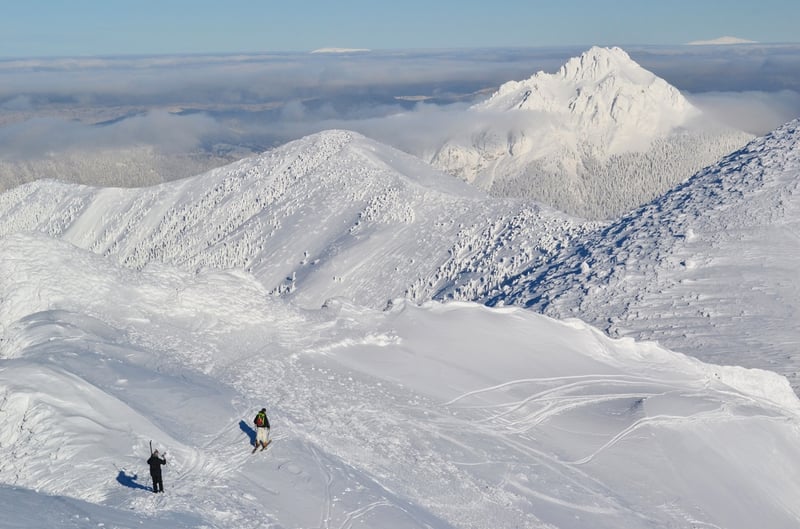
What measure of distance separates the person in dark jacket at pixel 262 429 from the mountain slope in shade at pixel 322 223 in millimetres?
54584

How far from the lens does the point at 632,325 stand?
187 ft

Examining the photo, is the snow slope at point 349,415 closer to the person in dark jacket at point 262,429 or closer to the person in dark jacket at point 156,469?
the person in dark jacket at point 156,469

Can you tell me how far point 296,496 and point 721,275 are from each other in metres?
49.0

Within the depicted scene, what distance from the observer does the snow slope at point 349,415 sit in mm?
21234

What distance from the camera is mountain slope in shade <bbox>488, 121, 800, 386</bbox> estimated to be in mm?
54812

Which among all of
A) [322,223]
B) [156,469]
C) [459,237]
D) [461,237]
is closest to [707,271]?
[461,237]

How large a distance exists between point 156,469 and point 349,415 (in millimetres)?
9913

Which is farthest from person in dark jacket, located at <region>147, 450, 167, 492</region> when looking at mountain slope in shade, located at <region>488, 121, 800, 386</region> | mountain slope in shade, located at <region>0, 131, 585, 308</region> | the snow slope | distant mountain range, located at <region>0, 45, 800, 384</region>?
mountain slope in shade, located at <region>0, 131, 585, 308</region>

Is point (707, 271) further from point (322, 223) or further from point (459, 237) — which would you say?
point (322, 223)

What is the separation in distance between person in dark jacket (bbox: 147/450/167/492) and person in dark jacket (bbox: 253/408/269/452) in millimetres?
3768

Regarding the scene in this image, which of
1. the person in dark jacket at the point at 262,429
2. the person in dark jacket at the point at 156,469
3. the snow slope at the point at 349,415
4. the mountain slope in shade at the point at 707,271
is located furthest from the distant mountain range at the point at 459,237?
the person in dark jacket at the point at 156,469

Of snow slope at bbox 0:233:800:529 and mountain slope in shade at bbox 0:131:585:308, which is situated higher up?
snow slope at bbox 0:233:800:529

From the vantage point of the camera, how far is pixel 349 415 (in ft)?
94.1

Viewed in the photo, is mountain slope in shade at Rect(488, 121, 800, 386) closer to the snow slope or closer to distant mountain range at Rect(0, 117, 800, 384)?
distant mountain range at Rect(0, 117, 800, 384)
